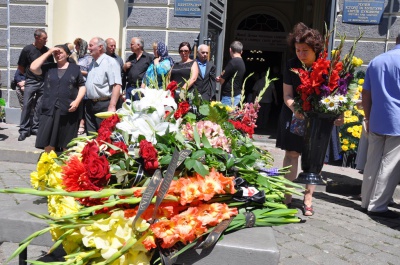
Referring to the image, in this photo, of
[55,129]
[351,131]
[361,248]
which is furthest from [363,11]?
[361,248]

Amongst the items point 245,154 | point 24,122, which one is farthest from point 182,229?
point 24,122

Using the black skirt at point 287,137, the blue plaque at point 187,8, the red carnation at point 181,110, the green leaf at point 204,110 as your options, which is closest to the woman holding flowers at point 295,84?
the black skirt at point 287,137

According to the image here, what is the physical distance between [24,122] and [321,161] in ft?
19.1

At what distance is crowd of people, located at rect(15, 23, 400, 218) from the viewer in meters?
4.94

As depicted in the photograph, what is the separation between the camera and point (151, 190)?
1990 millimetres

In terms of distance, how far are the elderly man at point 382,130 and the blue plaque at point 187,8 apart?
518 centimetres

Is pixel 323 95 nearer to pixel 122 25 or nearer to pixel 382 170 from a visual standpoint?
pixel 382 170

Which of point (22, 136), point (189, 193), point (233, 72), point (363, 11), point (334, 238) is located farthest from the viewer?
point (363, 11)

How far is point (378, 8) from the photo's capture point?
9.35 meters

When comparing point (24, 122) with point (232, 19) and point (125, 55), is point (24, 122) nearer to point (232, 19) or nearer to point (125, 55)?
point (125, 55)

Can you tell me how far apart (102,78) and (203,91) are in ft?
5.99

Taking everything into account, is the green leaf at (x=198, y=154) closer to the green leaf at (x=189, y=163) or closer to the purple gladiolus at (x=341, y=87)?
the green leaf at (x=189, y=163)

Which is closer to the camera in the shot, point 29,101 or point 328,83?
point 328,83

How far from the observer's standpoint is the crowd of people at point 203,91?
4.94 m
